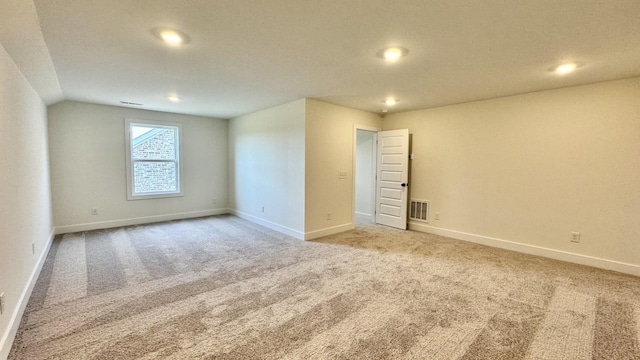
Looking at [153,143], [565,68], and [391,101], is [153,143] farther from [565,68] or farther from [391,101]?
[565,68]

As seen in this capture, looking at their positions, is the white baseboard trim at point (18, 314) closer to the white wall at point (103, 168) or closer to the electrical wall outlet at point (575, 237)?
the white wall at point (103, 168)

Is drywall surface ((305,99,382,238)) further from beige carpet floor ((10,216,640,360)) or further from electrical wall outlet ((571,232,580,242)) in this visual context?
electrical wall outlet ((571,232,580,242))

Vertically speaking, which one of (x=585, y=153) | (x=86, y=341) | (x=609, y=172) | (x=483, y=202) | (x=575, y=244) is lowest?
(x=86, y=341)

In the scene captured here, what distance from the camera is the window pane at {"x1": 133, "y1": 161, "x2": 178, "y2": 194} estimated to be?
562cm

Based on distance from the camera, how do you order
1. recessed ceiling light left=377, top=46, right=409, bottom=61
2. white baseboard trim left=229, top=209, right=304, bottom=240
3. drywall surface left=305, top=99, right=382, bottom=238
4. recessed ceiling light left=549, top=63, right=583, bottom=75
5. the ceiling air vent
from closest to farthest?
recessed ceiling light left=377, top=46, right=409, bottom=61
recessed ceiling light left=549, top=63, right=583, bottom=75
drywall surface left=305, top=99, right=382, bottom=238
white baseboard trim left=229, top=209, right=304, bottom=240
the ceiling air vent

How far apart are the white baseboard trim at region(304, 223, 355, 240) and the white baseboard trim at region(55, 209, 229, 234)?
3091 mm

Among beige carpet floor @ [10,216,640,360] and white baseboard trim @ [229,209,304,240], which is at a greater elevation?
white baseboard trim @ [229,209,304,240]

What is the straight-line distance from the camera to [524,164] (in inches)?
158

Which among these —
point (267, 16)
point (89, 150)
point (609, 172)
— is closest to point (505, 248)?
point (609, 172)

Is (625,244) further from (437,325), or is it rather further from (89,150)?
(89,150)

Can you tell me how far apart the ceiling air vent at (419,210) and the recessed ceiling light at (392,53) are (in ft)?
10.6

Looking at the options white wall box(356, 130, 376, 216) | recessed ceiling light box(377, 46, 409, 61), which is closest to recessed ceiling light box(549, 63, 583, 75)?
recessed ceiling light box(377, 46, 409, 61)

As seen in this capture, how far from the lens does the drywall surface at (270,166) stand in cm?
465

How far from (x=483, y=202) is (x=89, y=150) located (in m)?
6.90
